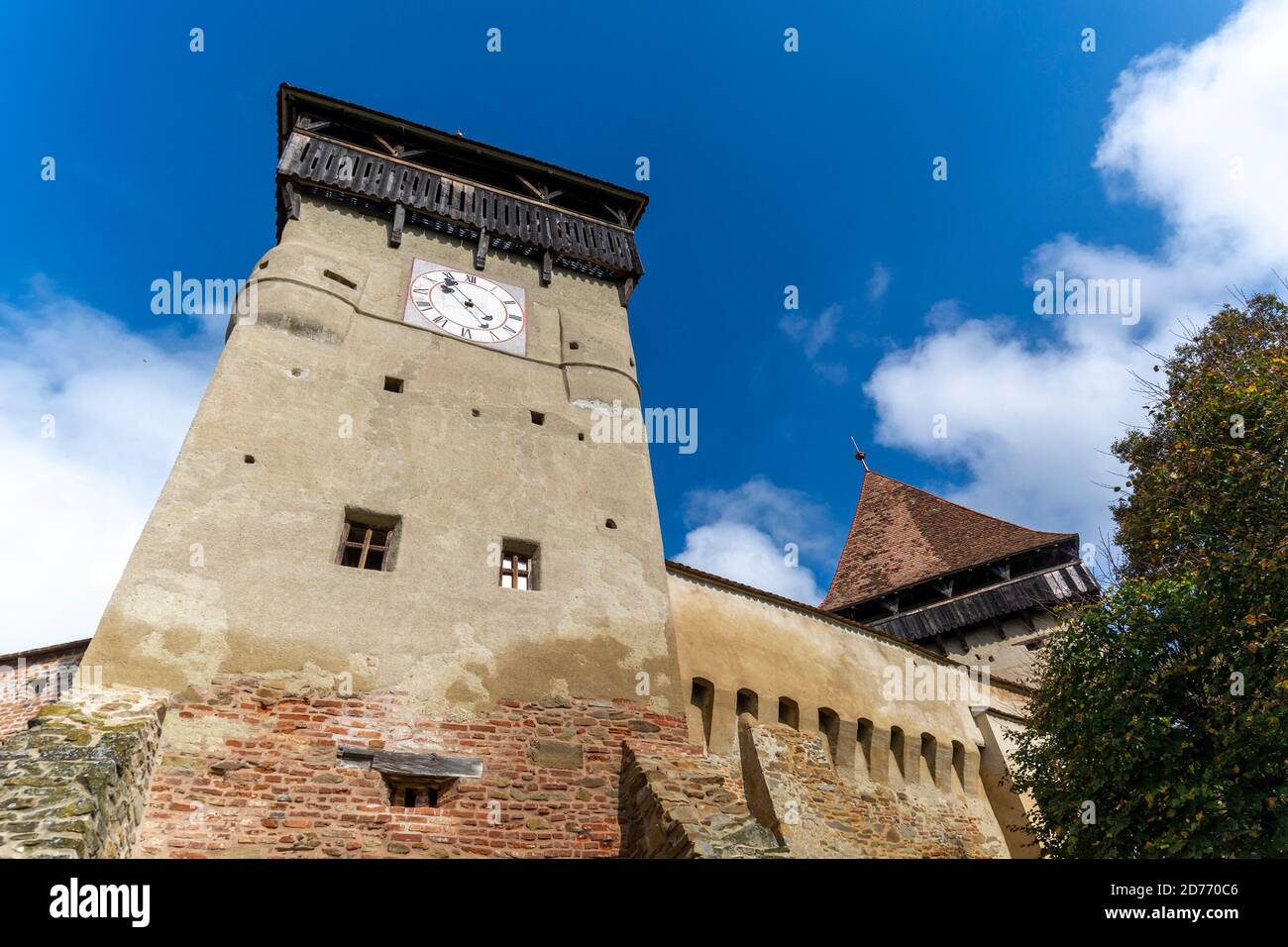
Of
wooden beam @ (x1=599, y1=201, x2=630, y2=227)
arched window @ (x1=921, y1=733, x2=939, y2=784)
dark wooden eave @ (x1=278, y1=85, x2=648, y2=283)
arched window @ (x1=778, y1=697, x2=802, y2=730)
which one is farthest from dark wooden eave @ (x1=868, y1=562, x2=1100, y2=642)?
dark wooden eave @ (x1=278, y1=85, x2=648, y2=283)

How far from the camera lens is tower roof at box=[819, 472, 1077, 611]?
20.6 metres

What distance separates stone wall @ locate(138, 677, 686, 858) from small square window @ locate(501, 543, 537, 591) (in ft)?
4.76

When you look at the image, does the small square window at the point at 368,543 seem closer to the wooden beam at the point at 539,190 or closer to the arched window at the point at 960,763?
the wooden beam at the point at 539,190

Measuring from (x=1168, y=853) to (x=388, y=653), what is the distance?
786 centimetres

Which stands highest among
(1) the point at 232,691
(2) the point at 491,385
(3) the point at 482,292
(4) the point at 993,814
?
(3) the point at 482,292

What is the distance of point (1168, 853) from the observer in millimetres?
8422

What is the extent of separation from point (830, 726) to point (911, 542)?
11.0m

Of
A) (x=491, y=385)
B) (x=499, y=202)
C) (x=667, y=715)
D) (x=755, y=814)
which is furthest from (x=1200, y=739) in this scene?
(x=499, y=202)

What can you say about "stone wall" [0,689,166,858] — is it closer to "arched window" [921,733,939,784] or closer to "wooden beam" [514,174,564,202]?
"arched window" [921,733,939,784]

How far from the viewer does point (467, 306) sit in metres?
12.4

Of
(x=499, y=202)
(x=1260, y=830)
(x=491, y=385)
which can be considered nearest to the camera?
(x=1260, y=830)

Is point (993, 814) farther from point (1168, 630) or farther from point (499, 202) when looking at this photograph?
point (499, 202)

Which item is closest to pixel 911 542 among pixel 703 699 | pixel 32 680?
pixel 703 699
